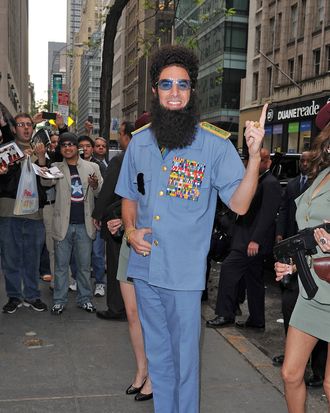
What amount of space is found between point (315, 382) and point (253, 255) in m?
1.70

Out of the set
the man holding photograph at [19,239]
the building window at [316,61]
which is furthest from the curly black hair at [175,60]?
the building window at [316,61]

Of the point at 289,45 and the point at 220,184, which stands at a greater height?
the point at 289,45

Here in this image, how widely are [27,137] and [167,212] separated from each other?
357cm

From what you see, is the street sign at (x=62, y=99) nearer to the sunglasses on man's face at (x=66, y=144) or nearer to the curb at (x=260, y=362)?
the sunglasses on man's face at (x=66, y=144)

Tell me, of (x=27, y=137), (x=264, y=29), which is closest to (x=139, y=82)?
(x=264, y=29)

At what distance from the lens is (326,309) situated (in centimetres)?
276

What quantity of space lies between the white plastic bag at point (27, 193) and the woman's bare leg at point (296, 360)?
3.67 m

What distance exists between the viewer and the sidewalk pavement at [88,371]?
147 inches

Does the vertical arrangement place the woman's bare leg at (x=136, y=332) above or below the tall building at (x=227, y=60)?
below

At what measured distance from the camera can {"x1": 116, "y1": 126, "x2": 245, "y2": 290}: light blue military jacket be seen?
289 centimetres

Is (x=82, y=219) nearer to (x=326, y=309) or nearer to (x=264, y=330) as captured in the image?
(x=264, y=330)

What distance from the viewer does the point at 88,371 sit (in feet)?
14.2

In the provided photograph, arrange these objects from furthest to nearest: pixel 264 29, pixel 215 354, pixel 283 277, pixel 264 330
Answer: pixel 264 29 < pixel 264 330 < pixel 215 354 < pixel 283 277

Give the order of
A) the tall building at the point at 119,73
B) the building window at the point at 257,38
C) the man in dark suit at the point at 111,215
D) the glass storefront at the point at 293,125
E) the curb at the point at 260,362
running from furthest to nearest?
the tall building at the point at 119,73 < the building window at the point at 257,38 < the glass storefront at the point at 293,125 < the man in dark suit at the point at 111,215 < the curb at the point at 260,362
